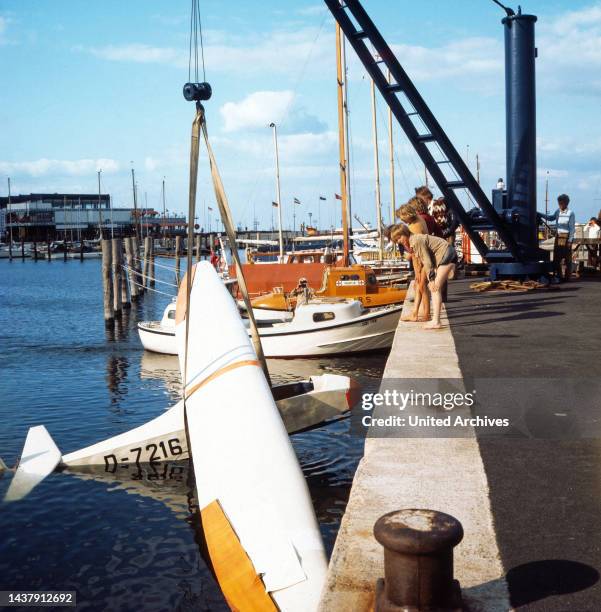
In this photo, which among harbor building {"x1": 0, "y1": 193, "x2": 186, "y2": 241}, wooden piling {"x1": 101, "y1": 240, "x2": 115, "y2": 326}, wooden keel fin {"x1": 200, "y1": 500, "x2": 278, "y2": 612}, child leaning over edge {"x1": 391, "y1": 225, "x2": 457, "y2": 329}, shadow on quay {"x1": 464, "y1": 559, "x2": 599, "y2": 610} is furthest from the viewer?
harbor building {"x1": 0, "y1": 193, "x2": 186, "y2": 241}

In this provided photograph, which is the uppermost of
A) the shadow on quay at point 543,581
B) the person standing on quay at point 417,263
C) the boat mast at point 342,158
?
the boat mast at point 342,158

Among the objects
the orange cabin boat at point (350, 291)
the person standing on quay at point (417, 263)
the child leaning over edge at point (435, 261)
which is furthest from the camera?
the orange cabin boat at point (350, 291)

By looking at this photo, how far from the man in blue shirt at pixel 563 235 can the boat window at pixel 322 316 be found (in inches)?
275

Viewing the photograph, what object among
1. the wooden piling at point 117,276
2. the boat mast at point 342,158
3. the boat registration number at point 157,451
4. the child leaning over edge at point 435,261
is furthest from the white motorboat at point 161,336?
the child leaning over edge at point 435,261

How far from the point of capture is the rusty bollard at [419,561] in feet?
9.89

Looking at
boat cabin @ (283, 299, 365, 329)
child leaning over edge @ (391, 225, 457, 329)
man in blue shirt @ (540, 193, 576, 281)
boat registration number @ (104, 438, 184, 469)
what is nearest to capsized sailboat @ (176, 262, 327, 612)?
boat registration number @ (104, 438, 184, 469)

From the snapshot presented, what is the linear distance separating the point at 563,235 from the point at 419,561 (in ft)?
53.2

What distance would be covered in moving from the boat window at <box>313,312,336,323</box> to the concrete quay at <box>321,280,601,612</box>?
14.1 meters

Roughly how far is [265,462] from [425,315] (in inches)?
249

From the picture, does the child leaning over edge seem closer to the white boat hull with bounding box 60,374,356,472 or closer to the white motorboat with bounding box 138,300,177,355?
the white boat hull with bounding box 60,374,356,472

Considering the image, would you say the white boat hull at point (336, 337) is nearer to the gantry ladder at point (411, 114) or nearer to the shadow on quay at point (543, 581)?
the gantry ladder at point (411, 114)

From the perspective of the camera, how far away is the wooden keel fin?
470 cm

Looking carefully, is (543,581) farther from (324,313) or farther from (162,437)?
(324,313)

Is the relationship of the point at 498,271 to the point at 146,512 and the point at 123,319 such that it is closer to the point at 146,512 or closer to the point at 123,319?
the point at 146,512
